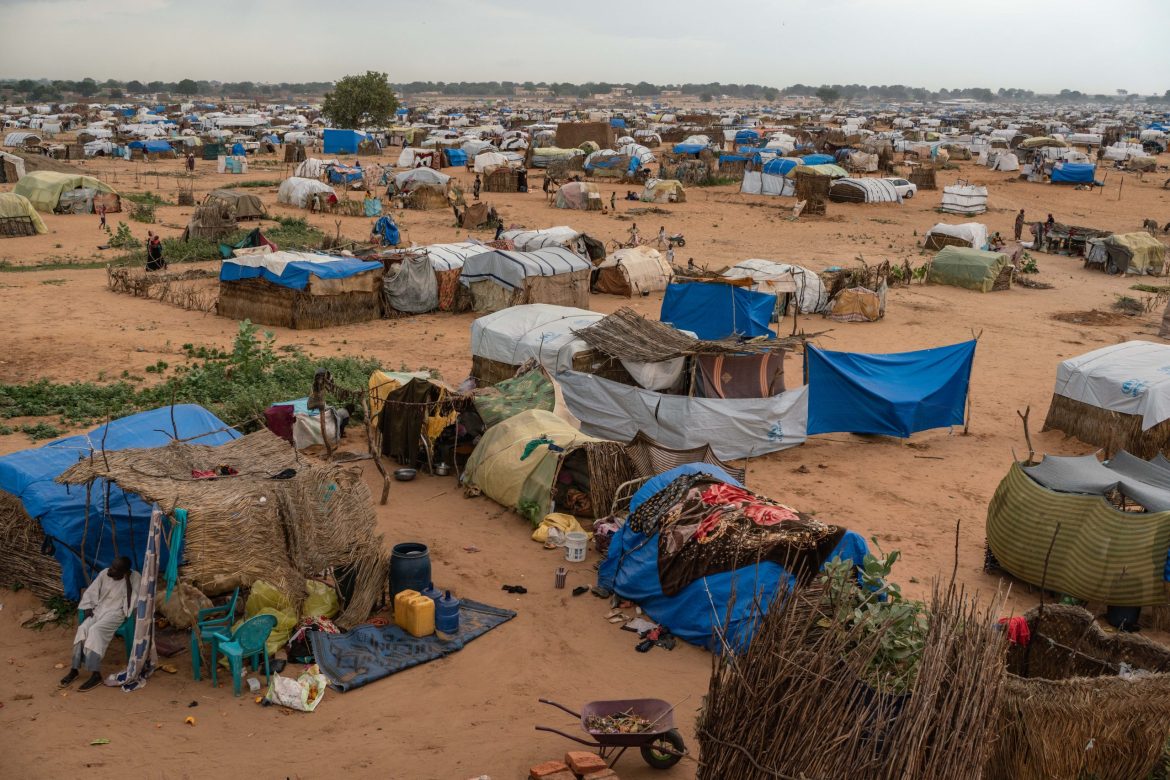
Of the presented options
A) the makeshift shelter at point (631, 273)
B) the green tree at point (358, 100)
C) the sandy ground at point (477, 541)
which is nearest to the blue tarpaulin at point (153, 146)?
the green tree at point (358, 100)

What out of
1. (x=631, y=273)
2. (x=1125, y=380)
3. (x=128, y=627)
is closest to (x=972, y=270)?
(x=631, y=273)

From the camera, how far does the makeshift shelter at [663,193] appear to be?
42188 millimetres

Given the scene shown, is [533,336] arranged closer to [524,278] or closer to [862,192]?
[524,278]

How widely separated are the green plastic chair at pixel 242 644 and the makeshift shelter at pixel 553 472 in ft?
13.2

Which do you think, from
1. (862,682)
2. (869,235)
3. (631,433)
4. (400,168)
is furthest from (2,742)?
(400,168)

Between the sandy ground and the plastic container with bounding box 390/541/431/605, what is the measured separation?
0.83 m

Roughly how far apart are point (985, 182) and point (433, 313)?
4166 cm

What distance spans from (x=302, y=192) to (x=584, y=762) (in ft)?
110

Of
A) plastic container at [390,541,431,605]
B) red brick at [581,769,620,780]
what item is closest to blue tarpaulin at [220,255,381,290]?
plastic container at [390,541,431,605]

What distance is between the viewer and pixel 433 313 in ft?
73.3

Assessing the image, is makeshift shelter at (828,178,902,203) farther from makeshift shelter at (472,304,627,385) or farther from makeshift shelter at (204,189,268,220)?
makeshift shelter at (472,304,627,385)

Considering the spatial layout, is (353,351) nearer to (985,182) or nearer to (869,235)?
(869,235)

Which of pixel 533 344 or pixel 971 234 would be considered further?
pixel 971 234

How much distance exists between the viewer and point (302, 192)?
36.9m
